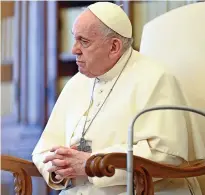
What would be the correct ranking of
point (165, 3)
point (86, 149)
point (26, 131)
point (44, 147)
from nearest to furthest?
point (86, 149) → point (44, 147) → point (165, 3) → point (26, 131)

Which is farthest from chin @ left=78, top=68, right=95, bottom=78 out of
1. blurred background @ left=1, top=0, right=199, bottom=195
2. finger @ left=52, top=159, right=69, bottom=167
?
blurred background @ left=1, top=0, right=199, bottom=195

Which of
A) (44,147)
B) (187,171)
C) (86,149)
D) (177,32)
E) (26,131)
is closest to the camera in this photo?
(187,171)

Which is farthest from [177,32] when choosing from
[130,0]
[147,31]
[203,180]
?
[130,0]

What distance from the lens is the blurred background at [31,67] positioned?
3182 mm

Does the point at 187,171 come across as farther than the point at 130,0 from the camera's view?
No

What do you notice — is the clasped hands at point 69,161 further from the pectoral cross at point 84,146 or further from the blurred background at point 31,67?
the blurred background at point 31,67

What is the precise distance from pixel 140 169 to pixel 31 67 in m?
1.85

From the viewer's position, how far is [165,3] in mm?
2994

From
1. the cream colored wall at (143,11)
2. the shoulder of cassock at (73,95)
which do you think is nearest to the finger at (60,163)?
the shoulder of cassock at (73,95)

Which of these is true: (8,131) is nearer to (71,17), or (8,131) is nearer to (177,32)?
(71,17)

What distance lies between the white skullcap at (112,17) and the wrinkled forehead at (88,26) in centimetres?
2

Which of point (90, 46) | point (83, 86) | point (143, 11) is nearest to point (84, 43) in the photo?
point (90, 46)

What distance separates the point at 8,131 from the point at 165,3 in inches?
50.8

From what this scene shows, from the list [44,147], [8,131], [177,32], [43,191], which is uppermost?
[177,32]
